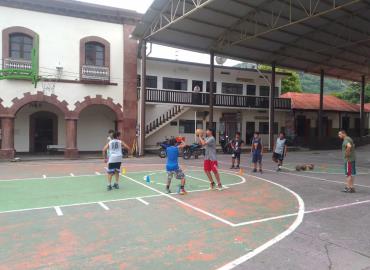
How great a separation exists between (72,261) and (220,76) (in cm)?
2740

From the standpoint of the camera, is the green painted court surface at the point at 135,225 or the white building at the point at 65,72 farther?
the white building at the point at 65,72

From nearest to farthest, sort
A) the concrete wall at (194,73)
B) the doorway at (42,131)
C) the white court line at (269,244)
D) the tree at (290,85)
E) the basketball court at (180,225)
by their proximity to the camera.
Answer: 1. the white court line at (269,244)
2. the basketball court at (180,225)
3. the doorway at (42,131)
4. the concrete wall at (194,73)
5. the tree at (290,85)

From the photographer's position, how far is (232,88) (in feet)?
106

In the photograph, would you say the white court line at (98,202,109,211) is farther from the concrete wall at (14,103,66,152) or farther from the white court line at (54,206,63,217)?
the concrete wall at (14,103,66,152)

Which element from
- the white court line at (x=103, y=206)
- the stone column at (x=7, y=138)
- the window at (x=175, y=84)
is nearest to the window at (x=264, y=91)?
the window at (x=175, y=84)

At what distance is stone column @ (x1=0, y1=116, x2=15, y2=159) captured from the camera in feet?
68.6

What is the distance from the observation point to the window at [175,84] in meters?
28.6

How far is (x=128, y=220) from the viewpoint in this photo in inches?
294

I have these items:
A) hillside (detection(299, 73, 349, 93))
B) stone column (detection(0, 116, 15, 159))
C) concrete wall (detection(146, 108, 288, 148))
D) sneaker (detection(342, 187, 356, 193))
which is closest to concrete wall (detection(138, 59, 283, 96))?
concrete wall (detection(146, 108, 288, 148))

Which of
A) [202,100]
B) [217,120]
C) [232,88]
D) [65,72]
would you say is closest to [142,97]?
[65,72]

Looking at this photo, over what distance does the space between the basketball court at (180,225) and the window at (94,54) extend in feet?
41.5

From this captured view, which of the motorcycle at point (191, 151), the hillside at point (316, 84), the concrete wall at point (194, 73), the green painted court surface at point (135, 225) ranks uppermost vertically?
the hillside at point (316, 84)

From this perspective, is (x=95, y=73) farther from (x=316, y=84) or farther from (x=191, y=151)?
(x=316, y=84)

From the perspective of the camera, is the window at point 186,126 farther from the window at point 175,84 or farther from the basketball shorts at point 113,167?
the basketball shorts at point 113,167
